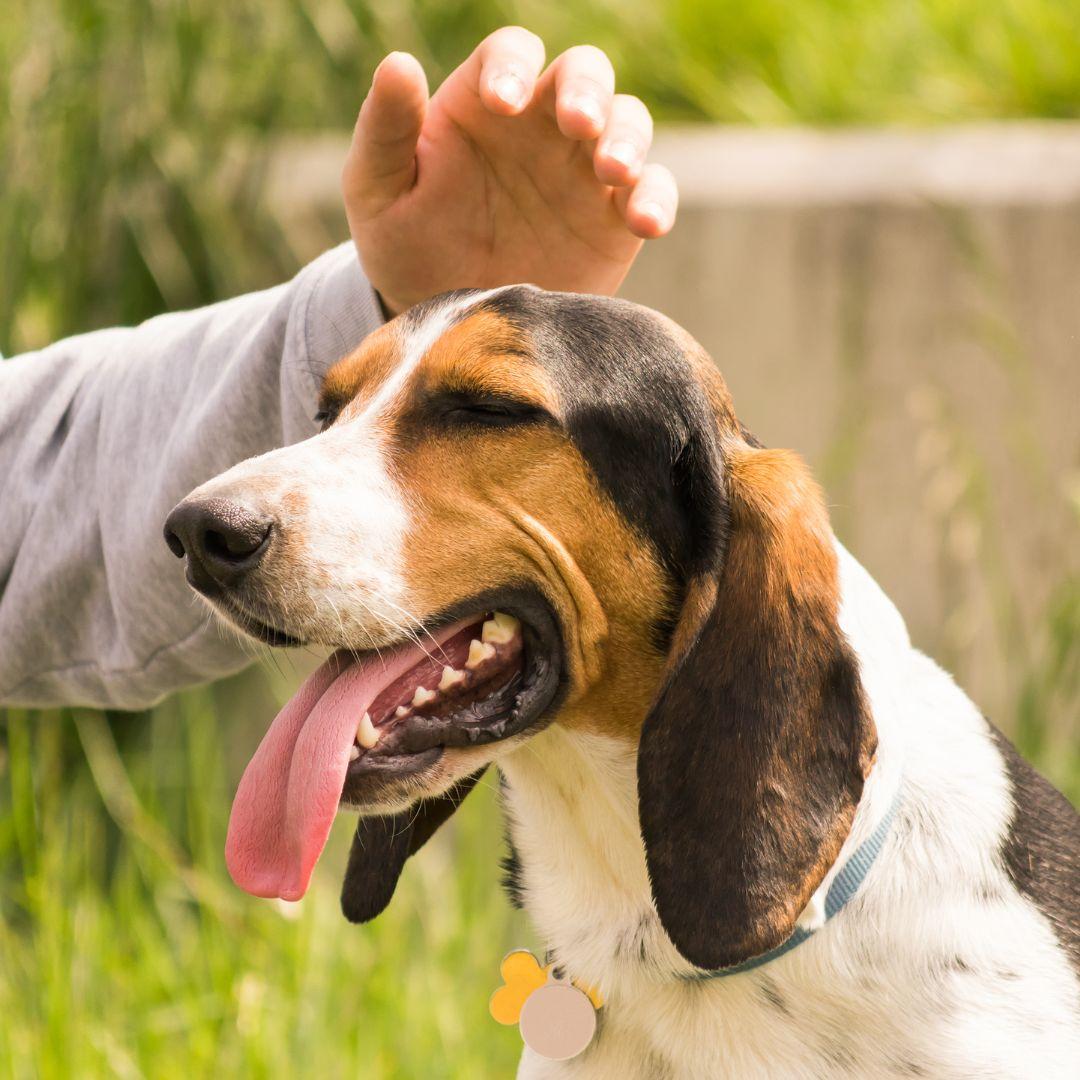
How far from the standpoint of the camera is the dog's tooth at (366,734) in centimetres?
239

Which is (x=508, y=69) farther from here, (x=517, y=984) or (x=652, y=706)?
(x=517, y=984)

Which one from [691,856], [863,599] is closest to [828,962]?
[691,856]

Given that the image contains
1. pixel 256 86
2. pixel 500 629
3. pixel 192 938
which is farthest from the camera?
pixel 256 86

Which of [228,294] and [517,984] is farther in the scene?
[228,294]

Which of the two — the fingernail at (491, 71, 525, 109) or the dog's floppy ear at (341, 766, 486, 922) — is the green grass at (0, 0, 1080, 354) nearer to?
the dog's floppy ear at (341, 766, 486, 922)

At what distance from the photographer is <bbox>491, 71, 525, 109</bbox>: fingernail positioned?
244 centimetres

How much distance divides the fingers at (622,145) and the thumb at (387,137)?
1.04 feet

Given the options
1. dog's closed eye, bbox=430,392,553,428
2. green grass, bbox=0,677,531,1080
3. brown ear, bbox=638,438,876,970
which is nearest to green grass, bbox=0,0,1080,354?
green grass, bbox=0,677,531,1080

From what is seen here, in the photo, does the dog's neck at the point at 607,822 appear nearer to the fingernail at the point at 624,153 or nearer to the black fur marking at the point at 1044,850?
the black fur marking at the point at 1044,850

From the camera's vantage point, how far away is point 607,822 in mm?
2678

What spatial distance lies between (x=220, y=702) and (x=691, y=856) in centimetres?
329

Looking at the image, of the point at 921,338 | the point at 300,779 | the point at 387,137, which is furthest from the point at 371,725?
the point at 921,338

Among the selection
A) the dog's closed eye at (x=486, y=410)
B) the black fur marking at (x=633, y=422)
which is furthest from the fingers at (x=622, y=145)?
the dog's closed eye at (x=486, y=410)

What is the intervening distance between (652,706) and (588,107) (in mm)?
917
